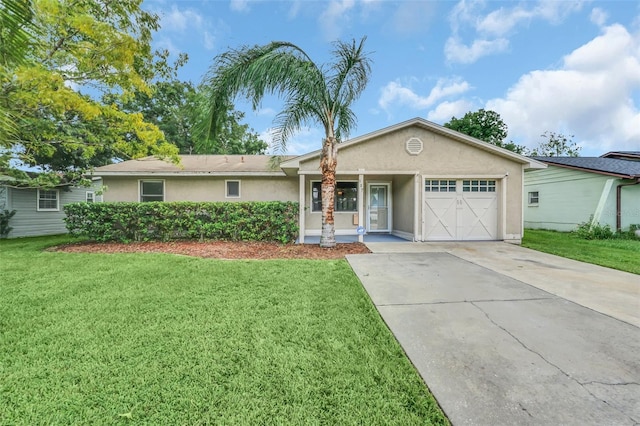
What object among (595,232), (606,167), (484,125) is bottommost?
(595,232)

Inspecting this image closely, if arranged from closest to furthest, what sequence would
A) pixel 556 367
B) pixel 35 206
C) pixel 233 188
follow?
pixel 556 367 → pixel 233 188 → pixel 35 206

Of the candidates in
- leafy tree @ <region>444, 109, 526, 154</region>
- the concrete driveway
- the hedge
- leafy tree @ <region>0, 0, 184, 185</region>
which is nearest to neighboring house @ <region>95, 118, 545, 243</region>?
the hedge

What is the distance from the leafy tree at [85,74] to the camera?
5570 mm

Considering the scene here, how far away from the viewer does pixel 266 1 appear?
991cm

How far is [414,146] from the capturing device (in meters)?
9.57

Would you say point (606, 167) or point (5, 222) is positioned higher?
point (606, 167)

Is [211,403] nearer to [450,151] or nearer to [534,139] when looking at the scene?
[450,151]

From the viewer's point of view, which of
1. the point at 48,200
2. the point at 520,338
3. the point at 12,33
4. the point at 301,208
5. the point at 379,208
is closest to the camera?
the point at 12,33

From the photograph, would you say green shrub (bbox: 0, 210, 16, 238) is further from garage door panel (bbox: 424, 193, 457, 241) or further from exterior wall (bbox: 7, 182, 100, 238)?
garage door panel (bbox: 424, 193, 457, 241)

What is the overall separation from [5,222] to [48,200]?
2025 mm

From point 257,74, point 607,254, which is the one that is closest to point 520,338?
point 607,254

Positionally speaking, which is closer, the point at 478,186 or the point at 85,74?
the point at 85,74

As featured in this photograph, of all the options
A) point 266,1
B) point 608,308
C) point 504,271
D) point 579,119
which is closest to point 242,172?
point 266,1

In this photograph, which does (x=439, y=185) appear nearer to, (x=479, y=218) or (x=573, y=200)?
(x=479, y=218)
